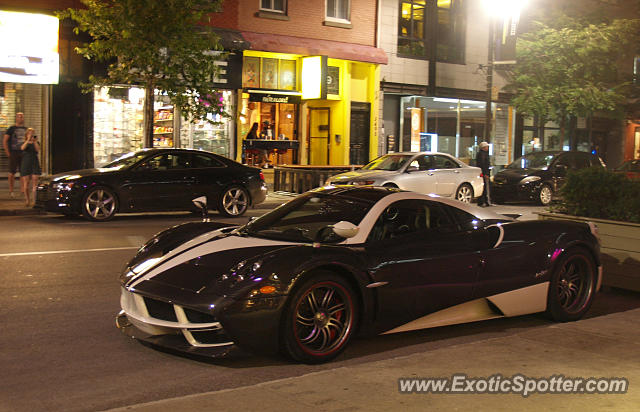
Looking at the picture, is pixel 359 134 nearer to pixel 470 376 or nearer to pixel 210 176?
pixel 210 176

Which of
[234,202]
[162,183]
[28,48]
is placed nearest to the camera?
[162,183]

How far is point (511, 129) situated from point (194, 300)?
31.4 meters

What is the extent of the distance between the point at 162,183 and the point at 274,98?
11341mm

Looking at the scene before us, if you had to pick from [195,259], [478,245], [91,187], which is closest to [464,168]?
[91,187]

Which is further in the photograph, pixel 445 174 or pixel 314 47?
pixel 314 47

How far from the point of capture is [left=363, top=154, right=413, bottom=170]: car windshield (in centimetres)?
2058

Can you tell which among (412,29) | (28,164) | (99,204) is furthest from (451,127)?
(99,204)

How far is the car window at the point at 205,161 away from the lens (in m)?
16.7

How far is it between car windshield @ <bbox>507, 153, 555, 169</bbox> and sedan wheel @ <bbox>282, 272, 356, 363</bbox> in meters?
19.3

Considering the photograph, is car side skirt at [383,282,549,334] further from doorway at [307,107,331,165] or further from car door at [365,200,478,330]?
doorway at [307,107,331,165]

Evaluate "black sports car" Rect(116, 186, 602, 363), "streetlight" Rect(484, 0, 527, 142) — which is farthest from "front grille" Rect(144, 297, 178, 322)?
"streetlight" Rect(484, 0, 527, 142)

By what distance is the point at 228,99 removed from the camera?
84.7ft

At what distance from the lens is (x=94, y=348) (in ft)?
21.1

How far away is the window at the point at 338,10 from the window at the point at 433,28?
9.38 ft
